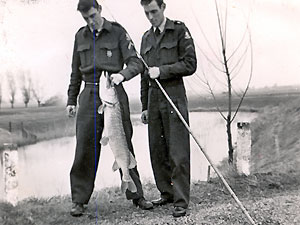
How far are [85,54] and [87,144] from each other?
0.78 metres

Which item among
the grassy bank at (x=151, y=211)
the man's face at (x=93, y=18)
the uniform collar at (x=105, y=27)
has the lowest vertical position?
the grassy bank at (x=151, y=211)

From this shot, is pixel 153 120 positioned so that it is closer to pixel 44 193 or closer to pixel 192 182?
pixel 192 182

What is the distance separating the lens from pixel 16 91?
180 inches

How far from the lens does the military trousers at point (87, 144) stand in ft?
14.4

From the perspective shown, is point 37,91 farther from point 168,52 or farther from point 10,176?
point 168,52

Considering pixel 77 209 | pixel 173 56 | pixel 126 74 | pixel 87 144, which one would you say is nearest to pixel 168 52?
pixel 173 56

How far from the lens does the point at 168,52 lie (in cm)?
442

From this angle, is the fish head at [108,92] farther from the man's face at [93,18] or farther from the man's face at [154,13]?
the man's face at [154,13]

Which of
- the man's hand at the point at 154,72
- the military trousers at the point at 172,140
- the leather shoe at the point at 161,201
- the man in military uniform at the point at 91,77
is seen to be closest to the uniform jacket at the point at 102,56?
the man in military uniform at the point at 91,77

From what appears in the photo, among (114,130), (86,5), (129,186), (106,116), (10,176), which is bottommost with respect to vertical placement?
(129,186)

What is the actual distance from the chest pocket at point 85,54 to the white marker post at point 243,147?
1.73 meters

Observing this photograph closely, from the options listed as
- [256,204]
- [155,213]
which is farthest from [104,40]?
[256,204]

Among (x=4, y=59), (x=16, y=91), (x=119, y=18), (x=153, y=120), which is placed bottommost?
(x=153, y=120)

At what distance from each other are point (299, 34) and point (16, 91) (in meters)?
2.90
